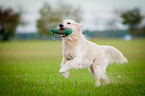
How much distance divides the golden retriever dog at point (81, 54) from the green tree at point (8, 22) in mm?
61137

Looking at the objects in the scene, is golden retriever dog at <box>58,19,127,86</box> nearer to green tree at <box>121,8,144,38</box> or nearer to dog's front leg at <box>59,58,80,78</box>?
dog's front leg at <box>59,58,80,78</box>

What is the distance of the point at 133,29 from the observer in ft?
244

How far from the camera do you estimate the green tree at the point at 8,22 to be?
63.0 meters

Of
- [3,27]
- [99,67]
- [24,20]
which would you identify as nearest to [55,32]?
[99,67]

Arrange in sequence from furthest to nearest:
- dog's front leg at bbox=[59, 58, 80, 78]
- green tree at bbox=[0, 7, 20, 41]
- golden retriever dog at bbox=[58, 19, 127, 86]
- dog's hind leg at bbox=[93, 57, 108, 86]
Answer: green tree at bbox=[0, 7, 20, 41], dog's hind leg at bbox=[93, 57, 108, 86], golden retriever dog at bbox=[58, 19, 127, 86], dog's front leg at bbox=[59, 58, 80, 78]

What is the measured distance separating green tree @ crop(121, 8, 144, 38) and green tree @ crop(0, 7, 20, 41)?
46039 mm

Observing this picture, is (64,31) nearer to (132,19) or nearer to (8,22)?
(8,22)

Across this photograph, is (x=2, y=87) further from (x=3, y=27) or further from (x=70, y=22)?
(x=3, y=27)

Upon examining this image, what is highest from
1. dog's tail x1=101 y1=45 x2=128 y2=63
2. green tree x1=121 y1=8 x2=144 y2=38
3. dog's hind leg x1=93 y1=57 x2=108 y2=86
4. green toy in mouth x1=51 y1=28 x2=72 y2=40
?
green toy in mouth x1=51 y1=28 x2=72 y2=40

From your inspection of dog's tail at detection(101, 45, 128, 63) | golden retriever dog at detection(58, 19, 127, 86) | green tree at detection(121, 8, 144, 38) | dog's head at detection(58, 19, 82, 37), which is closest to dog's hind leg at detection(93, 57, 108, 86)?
golden retriever dog at detection(58, 19, 127, 86)

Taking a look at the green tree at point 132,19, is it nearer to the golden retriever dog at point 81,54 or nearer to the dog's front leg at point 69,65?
the golden retriever dog at point 81,54

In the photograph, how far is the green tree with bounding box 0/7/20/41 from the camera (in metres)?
63.0

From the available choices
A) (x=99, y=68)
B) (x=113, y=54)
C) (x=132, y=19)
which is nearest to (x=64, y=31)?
(x=99, y=68)

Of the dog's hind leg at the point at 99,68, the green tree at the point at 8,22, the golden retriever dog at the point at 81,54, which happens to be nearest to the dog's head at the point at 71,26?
the golden retriever dog at the point at 81,54
